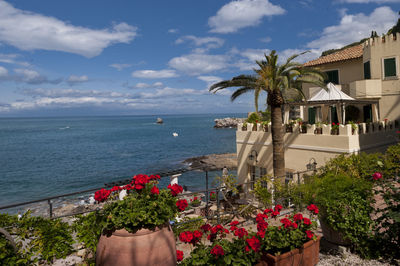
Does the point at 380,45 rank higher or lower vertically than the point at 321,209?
higher

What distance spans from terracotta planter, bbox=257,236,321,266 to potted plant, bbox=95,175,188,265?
4.33 feet

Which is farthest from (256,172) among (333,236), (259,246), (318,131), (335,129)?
(259,246)

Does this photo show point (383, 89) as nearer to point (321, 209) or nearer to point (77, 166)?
point (321, 209)

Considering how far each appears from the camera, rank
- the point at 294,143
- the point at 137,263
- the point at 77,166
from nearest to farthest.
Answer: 1. the point at 137,263
2. the point at 294,143
3. the point at 77,166

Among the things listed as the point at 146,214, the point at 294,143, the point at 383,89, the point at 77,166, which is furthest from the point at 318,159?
the point at 77,166

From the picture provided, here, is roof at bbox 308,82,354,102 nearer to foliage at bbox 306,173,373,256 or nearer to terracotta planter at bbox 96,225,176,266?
foliage at bbox 306,173,373,256

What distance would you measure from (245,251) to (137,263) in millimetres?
1386

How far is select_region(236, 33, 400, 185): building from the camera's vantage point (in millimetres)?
13088

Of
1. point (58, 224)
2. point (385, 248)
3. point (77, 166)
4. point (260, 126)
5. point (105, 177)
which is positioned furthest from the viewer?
point (77, 166)

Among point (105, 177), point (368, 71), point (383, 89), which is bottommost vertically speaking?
point (105, 177)

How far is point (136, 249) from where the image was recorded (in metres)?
3.06

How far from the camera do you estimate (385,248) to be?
14.5 ft

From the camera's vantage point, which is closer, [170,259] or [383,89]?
[170,259]

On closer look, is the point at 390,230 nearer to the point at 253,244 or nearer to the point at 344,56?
the point at 253,244
